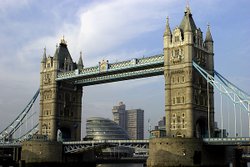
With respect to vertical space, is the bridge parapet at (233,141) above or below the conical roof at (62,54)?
below

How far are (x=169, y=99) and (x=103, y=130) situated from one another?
10577cm

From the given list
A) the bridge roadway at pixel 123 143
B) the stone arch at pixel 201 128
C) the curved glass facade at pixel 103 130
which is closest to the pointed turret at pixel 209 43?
the stone arch at pixel 201 128

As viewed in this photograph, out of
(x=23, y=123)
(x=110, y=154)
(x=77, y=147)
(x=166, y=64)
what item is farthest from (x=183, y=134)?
(x=110, y=154)

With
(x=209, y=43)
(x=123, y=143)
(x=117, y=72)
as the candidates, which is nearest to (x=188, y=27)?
(x=209, y=43)

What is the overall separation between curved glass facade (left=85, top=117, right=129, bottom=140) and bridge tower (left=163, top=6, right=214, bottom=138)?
10131 centimetres

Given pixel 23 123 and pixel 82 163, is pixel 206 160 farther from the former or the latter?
pixel 23 123

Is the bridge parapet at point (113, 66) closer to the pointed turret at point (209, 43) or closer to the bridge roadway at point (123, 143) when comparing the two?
the pointed turret at point (209, 43)

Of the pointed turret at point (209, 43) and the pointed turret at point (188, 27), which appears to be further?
the pointed turret at point (209, 43)

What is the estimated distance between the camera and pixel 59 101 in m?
109

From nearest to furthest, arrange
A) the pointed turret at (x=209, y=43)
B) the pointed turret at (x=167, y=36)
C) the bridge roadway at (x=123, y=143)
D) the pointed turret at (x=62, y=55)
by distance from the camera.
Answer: the bridge roadway at (x=123, y=143) < the pointed turret at (x=167, y=36) < the pointed turret at (x=209, y=43) < the pointed turret at (x=62, y=55)

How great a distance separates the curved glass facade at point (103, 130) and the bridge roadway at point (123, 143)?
249 ft

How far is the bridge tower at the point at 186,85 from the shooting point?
84188 millimetres

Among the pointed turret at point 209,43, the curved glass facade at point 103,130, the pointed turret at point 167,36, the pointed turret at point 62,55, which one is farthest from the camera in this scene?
the curved glass facade at point 103,130

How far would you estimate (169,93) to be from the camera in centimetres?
8725
